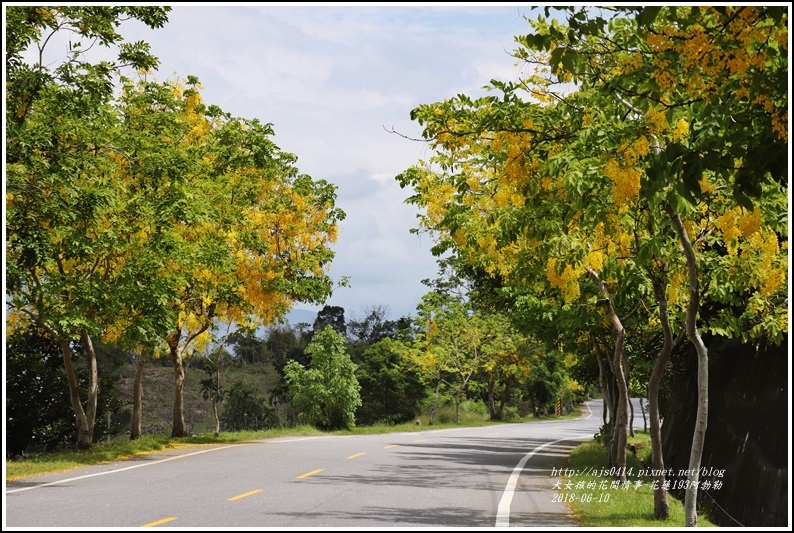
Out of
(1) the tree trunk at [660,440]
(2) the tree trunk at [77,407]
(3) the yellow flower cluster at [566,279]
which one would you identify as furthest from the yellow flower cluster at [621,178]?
(2) the tree trunk at [77,407]

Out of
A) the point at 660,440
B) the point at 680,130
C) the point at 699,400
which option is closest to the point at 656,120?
the point at 680,130

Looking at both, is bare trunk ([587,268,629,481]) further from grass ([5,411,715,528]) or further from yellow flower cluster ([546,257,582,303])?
yellow flower cluster ([546,257,582,303])

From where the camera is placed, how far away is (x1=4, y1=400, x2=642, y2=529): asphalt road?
1099 centimetres

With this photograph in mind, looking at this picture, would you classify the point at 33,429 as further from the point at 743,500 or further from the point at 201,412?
the point at 201,412

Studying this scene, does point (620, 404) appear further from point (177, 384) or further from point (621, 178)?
point (177, 384)

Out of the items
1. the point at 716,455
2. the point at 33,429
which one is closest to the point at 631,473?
the point at 716,455

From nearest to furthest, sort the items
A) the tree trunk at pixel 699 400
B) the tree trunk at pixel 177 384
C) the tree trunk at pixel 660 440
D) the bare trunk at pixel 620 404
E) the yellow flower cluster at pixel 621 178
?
1. the yellow flower cluster at pixel 621 178
2. the tree trunk at pixel 699 400
3. the tree trunk at pixel 660 440
4. the bare trunk at pixel 620 404
5. the tree trunk at pixel 177 384

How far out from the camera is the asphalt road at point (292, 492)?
1099cm

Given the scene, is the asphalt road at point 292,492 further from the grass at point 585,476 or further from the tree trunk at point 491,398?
the tree trunk at point 491,398

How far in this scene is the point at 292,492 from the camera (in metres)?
14.0

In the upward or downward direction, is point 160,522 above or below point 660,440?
Result: below

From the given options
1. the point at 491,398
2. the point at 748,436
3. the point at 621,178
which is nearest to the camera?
the point at 621,178

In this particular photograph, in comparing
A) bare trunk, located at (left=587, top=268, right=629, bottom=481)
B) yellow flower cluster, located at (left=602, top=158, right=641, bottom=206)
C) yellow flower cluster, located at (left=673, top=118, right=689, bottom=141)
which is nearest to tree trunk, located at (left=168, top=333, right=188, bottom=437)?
bare trunk, located at (left=587, top=268, right=629, bottom=481)

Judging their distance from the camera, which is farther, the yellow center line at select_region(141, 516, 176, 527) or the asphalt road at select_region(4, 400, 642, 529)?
the asphalt road at select_region(4, 400, 642, 529)
